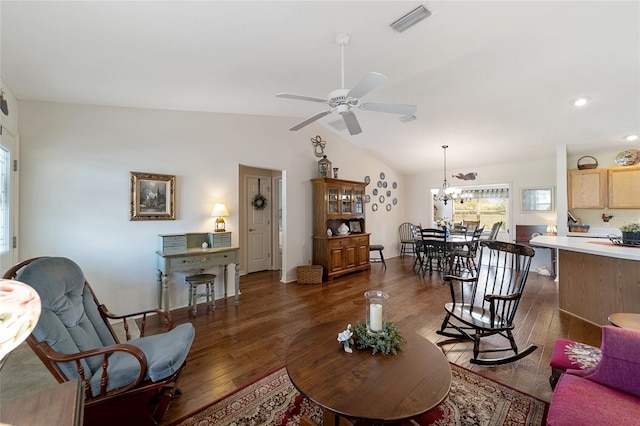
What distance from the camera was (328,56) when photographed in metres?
2.47

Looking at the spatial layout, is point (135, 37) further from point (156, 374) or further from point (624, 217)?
point (624, 217)

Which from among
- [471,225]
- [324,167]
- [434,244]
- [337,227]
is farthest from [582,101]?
[337,227]

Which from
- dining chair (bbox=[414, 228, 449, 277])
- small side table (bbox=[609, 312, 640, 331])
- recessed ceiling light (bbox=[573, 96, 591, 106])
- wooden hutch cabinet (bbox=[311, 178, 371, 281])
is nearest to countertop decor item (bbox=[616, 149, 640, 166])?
A: recessed ceiling light (bbox=[573, 96, 591, 106])

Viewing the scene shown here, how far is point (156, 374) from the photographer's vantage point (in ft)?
4.91

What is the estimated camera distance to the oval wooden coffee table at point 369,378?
1.15 m

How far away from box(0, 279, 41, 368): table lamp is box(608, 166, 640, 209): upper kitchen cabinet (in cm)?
703

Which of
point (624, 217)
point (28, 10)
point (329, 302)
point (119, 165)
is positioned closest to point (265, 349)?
point (329, 302)

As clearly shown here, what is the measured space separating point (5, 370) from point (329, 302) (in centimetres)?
314

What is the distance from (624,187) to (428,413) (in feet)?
18.6

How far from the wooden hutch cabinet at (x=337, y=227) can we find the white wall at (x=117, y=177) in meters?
1.37

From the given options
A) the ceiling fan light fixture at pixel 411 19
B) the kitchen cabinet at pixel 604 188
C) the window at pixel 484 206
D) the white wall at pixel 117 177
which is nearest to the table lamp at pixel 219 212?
the white wall at pixel 117 177

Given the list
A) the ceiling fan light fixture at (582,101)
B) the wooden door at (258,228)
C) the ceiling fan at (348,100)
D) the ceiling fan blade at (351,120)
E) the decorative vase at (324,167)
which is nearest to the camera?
the ceiling fan at (348,100)

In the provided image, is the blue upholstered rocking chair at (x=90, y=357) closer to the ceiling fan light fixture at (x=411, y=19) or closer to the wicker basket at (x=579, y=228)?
the ceiling fan light fixture at (x=411, y=19)

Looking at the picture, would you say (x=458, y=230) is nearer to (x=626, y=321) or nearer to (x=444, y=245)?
(x=444, y=245)
